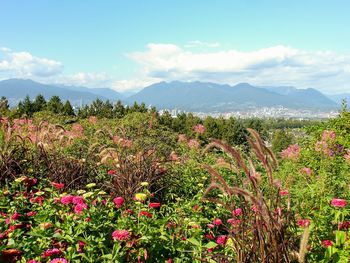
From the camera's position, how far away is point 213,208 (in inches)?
159

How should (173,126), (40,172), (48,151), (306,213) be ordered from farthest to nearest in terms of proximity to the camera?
1. (173,126)
2. (48,151)
3. (40,172)
4. (306,213)

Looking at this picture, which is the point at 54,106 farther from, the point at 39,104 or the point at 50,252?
the point at 50,252

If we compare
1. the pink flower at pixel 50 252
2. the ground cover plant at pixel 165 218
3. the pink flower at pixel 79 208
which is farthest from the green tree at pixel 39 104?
the pink flower at pixel 50 252

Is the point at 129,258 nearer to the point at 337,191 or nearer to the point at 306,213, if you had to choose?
the point at 306,213

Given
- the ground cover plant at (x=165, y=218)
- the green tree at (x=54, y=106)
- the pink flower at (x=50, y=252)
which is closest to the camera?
the ground cover plant at (x=165, y=218)

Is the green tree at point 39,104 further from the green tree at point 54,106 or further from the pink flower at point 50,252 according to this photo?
the pink flower at point 50,252

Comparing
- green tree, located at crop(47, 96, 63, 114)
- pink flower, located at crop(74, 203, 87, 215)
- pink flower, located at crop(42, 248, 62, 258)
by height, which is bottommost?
pink flower, located at crop(42, 248, 62, 258)

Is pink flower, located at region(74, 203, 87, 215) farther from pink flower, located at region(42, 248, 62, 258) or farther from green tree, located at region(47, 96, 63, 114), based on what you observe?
green tree, located at region(47, 96, 63, 114)

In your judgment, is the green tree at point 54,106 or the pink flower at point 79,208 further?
the green tree at point 54,106

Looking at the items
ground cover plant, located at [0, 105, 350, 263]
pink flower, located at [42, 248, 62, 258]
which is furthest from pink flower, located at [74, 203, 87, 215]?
pink flower, located at [42, 248, 62, 258]

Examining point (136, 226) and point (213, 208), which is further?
point (213, 208)

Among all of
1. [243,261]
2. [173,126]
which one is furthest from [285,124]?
[243,261]

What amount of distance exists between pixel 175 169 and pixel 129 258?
3.08 metres

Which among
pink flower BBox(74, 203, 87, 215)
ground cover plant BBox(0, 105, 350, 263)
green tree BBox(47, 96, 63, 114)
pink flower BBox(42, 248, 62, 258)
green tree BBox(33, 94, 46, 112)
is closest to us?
ground cover plant BBox(0, 105, 350, 263)
